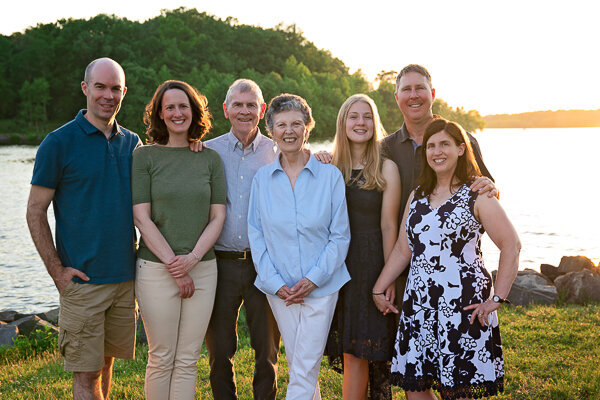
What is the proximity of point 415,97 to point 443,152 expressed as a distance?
938mm

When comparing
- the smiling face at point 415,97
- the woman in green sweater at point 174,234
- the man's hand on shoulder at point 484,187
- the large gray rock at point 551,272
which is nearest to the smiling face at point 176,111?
the woman in green sweater at point 174,234

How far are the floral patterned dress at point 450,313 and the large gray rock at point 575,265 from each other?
961cm

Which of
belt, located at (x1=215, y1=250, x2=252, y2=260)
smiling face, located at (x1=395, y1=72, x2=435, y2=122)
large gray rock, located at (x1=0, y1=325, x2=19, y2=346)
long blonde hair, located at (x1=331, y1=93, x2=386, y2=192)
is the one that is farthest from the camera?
large gray rock, located at (x1=0, y1=325, x2=19, y2=346)

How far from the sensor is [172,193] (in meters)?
3.72

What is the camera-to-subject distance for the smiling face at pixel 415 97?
167 inches

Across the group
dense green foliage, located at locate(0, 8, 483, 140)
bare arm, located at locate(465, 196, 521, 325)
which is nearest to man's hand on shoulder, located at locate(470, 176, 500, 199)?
bare arm, located at locate(465, 196, 521, 325)

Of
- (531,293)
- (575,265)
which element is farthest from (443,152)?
(575,265)

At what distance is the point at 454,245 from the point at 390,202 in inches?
24.9

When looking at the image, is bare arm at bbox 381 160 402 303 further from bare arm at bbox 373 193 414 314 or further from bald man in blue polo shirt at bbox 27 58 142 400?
bald man in blue polo shirt at bbox 27 58 142 400

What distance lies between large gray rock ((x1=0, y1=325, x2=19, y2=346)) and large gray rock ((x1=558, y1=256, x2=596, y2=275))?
1132 cm

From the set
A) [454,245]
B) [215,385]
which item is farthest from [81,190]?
[454,245]

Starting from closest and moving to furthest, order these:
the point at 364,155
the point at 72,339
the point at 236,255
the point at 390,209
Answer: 1. the point at 72,339
2. the point at 390,209
3. the point at 364,155
4. the point at 236,255

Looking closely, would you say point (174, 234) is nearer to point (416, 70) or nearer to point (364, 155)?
point (364, 155)

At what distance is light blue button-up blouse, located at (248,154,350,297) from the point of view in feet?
→ 11.7
